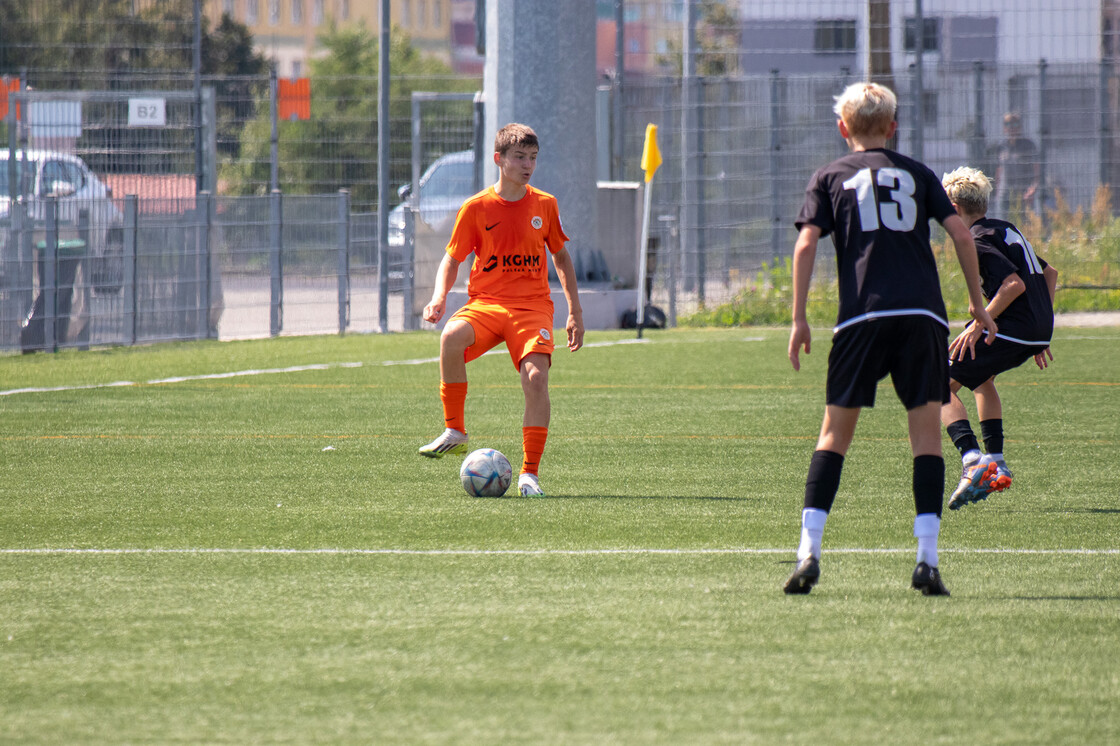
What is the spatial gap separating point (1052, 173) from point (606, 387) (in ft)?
32.0

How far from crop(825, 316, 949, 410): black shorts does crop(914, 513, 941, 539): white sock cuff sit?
1.17 feet

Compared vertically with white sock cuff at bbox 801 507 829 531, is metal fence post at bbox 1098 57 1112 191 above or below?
above

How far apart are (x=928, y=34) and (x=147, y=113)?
11.3 metres

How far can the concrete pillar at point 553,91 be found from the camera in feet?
61.9

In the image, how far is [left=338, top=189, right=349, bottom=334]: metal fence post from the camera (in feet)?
60.2

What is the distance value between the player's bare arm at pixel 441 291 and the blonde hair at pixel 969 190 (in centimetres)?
234

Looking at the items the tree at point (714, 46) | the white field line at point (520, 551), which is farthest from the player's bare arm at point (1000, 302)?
the tree at point (714, 46)

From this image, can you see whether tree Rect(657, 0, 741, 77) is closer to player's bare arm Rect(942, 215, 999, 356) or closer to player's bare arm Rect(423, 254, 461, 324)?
player's bare arm Rect(423, 254, 461, 324)

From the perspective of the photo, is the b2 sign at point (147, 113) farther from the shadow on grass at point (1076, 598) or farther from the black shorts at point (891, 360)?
the shadow on grass at point (1076, 598)

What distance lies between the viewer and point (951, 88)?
1938 centimetres

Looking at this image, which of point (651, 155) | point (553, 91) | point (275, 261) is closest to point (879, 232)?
point (651, 155)

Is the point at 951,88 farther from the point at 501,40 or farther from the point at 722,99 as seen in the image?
the point at 501,40

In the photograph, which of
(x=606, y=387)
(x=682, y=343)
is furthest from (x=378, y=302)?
(x=606, y=387)

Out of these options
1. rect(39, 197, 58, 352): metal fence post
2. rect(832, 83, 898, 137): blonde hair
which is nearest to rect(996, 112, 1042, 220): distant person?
rect(39, 197, 58, 352): metal fence post
